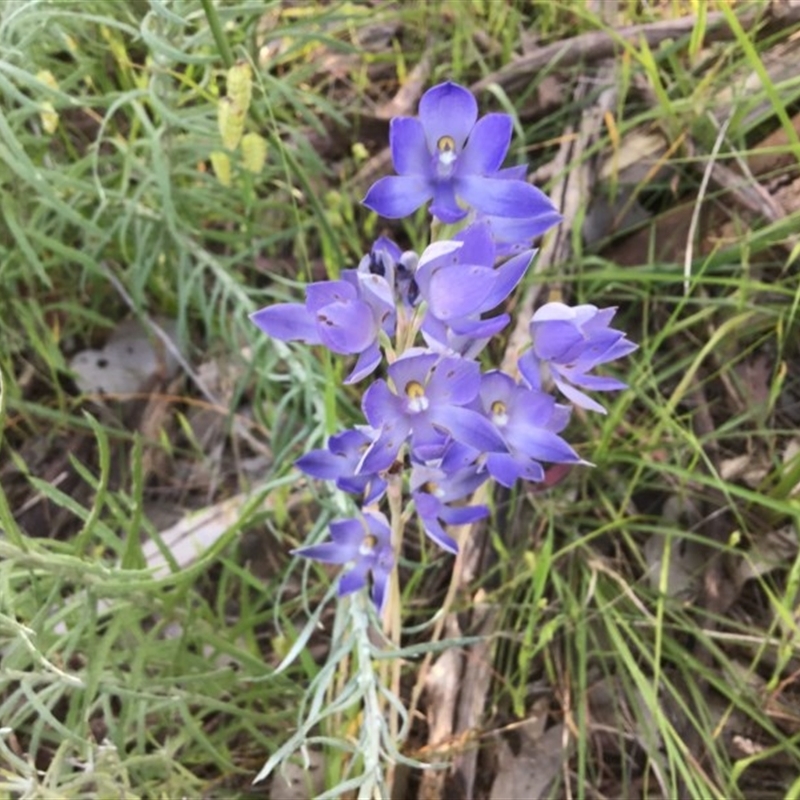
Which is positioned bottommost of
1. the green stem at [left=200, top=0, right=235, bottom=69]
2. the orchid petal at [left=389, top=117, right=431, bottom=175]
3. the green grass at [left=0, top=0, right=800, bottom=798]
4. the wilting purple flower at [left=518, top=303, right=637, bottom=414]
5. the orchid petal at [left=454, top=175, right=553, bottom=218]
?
the green grass at [left=0, top=0, right=800, bottom=798]

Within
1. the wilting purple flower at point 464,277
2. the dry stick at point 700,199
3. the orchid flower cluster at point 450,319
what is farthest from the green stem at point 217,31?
the dry stick at point 700,199

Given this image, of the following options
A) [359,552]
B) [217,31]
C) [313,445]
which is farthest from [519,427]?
[217,31]

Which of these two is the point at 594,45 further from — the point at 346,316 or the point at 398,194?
the point at 346,316

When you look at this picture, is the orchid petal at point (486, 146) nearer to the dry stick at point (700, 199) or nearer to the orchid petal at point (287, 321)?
the orchid petal at point (287, 321)

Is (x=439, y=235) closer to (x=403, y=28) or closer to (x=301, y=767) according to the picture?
(x=301, y=767)

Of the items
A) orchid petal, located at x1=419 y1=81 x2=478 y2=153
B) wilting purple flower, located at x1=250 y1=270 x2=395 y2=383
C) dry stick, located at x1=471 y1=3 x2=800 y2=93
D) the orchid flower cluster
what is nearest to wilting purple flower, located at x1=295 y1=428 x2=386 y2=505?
the orchid flower cluster

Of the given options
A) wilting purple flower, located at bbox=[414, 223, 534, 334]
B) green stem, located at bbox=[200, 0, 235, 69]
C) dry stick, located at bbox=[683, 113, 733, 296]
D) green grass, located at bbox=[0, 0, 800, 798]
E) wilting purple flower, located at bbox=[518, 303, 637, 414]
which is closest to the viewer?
wilting purple flower, located at bbox=[414, 223, 534, 334]

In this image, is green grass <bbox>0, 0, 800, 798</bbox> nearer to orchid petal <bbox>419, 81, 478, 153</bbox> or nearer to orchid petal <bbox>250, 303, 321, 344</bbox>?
orchid petal <bbox>250, 303, 321, 344</bbox>

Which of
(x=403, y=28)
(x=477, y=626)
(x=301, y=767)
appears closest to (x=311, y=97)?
(x=403, y=28)
